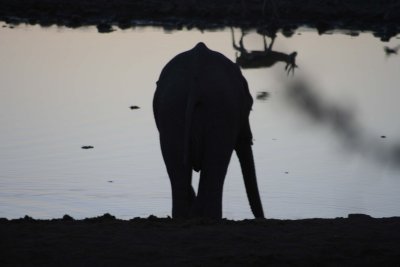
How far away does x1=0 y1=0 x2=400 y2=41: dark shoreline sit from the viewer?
33344 millimetres

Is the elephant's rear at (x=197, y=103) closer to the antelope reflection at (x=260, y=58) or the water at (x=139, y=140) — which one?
the water at (x=139, y=140)

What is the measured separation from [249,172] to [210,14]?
27.6 metres

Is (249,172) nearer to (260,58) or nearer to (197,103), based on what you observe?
(197,103)

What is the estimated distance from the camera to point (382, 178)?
12312mm

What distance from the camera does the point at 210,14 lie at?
3622 cm

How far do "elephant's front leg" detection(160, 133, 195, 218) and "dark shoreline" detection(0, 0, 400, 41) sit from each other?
23.7 m

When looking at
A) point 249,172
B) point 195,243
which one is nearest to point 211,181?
point 249,172

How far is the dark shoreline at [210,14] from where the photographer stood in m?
33.3

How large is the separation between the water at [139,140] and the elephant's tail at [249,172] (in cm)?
53

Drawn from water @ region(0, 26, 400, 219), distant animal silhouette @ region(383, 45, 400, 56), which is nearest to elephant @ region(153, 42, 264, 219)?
water @ region(0, 26, 400, 219)

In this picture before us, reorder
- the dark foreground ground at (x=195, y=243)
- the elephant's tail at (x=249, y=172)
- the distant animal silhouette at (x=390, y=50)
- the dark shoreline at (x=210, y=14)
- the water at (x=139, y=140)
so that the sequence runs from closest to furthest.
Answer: the dark foreground ground at (x=195, y=243) → the elephant's tail at (x=249, y=172) → the water at (x=139, y=140) → the distant animal silhouette at (x=390, y=50) → the dark shoreline at (x=210, y=14)

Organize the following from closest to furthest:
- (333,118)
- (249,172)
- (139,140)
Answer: (333,118)
(249,172)
(139,140)

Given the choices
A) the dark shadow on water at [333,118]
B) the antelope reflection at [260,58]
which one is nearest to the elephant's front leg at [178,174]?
the dark shadow on water at [333,118]

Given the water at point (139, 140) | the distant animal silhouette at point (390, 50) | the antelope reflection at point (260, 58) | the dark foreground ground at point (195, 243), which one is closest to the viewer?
the dark foreground ground at point (195, 243)
